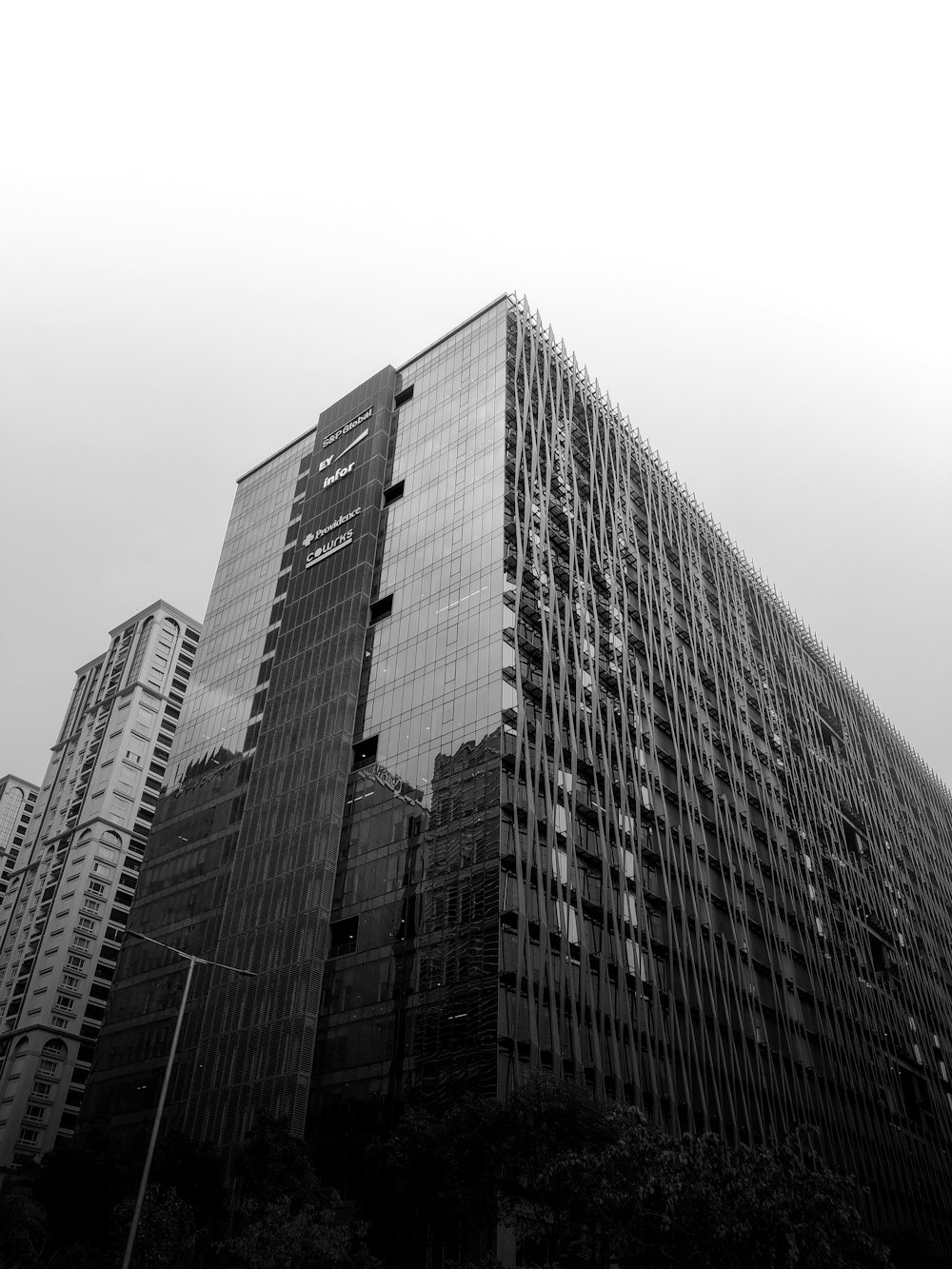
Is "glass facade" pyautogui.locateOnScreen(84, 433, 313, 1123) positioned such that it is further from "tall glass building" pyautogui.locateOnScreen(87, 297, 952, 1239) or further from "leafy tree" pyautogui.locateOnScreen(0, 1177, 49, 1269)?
"leafy tree" pyautogui.locateOnScreen(0, 1177, 49, 1269)

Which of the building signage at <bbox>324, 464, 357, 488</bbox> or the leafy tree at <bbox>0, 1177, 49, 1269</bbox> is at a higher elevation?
the building signage at <bbox>324, 464, 357, 488</bbox>

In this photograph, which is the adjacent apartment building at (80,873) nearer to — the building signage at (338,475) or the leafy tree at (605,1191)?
the building signage at (338,475)

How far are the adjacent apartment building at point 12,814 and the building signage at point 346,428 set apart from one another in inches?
3568

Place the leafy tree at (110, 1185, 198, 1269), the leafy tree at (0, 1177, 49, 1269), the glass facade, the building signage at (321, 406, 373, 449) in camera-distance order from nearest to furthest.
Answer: the leafy tree at (110, 1185, 198, 1269), the leafy tree at (0, 1177, 49, 1269), the glass facade, the building signage at (321, 406, 373, 449)

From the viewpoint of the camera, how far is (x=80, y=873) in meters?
123

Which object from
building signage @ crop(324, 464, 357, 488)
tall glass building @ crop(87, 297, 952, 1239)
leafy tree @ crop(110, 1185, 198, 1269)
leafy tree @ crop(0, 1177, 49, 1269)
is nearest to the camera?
leafy tree @ crop(110, 1185, 198, 1269)

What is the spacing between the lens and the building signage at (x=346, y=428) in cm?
10150

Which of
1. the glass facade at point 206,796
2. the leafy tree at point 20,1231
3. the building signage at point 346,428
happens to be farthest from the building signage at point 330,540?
the leafy tree at point 20,1231

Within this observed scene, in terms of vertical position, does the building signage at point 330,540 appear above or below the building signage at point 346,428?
below

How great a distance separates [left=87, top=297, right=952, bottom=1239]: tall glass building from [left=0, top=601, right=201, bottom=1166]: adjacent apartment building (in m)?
32.7

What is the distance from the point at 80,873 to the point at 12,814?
52.0m

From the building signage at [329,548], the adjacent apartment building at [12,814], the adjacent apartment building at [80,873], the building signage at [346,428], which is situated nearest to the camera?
the building signage at [329,548]

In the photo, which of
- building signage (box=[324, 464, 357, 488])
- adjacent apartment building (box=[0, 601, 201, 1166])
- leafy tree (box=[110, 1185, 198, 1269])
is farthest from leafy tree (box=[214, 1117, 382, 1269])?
building signage (box=[324, 464, 357, 488])

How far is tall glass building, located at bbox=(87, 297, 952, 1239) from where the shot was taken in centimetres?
6284
